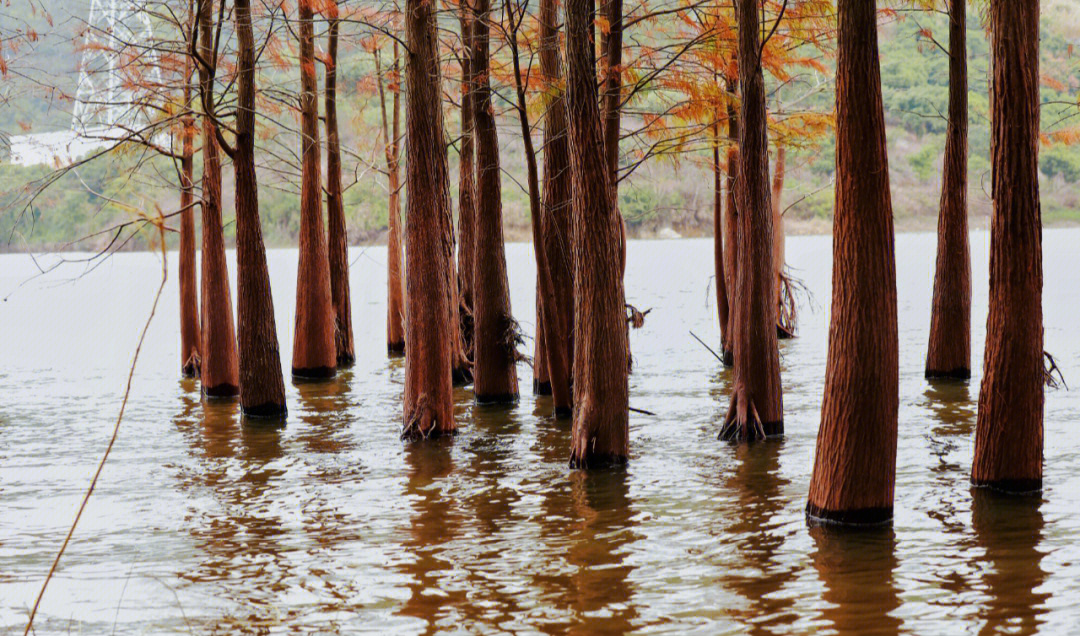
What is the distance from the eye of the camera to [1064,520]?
826cm

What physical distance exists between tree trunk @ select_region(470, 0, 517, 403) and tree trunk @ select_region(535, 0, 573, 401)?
990mm

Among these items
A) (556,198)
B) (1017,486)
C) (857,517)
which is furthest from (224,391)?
(1017,486)

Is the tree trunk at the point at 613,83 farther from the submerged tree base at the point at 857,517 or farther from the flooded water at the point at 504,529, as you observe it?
the submerged tree base at the point at 857,517

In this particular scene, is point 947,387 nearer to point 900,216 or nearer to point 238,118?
point 238,118

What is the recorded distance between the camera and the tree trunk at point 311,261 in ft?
56.3

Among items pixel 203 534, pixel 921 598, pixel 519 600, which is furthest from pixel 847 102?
pixel 203 534

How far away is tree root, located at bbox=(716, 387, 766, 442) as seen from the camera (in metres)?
12.0

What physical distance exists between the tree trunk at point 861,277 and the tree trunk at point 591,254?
2.77 m

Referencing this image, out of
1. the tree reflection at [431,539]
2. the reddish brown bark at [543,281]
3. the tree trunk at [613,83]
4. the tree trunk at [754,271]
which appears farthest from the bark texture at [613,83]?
the tree reflection at [431,539]

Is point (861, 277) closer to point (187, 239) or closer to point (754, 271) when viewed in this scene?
point (754, 271)

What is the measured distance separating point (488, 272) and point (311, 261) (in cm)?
377

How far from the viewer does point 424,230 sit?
39.8 feet

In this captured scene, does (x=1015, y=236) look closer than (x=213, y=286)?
Yes

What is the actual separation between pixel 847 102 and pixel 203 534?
19.3ft
